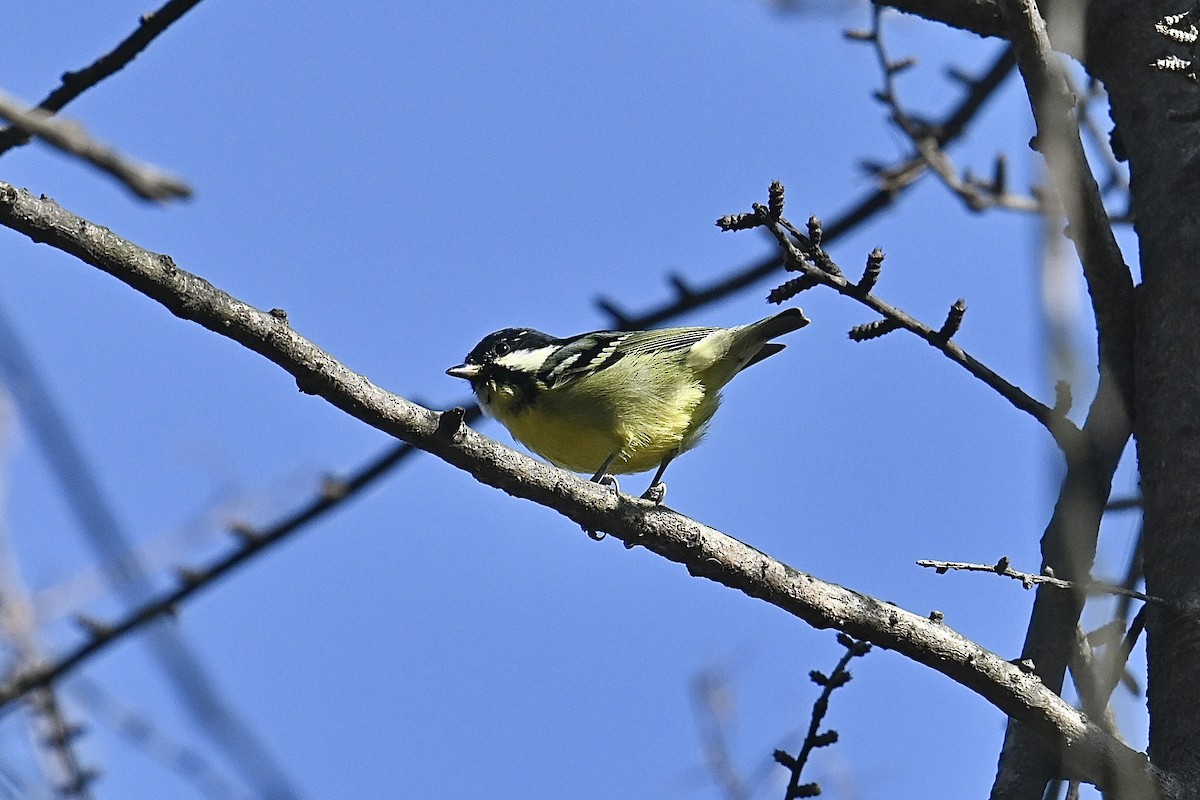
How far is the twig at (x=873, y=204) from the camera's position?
4.96 m

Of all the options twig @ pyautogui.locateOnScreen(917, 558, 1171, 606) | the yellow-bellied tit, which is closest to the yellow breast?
the yellow-bellied tit

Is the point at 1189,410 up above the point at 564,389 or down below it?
below

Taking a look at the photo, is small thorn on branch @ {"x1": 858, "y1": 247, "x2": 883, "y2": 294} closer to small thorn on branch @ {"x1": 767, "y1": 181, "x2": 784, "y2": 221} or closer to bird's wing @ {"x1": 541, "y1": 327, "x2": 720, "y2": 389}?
small thorn on branch @ {"x1": 767, "y1": 181, "x2": 784, "y2": 221}

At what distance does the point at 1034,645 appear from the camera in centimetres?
346

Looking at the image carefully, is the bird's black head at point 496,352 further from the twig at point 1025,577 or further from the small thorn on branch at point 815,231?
the twig at point 1025,577

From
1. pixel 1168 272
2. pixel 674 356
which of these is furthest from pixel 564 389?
pixel 1168 272

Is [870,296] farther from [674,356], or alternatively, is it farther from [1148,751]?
[674,356]

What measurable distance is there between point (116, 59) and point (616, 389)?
310 cm

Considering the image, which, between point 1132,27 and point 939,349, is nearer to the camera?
point 939,349

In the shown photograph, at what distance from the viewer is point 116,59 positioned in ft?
10.8

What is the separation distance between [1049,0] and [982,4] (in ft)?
1.47

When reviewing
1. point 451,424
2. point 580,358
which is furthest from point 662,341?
point 451,424

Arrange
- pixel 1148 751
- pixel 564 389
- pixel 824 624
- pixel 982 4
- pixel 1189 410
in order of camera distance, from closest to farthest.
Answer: pixel 824 624 → pixel 1148 751 → pixel 1189 410 → pixel 982 4 → pixel 564 389

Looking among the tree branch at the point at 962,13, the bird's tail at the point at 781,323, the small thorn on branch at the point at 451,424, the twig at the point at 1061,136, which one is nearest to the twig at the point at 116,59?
the small thorn on branch at the point at 451,424
